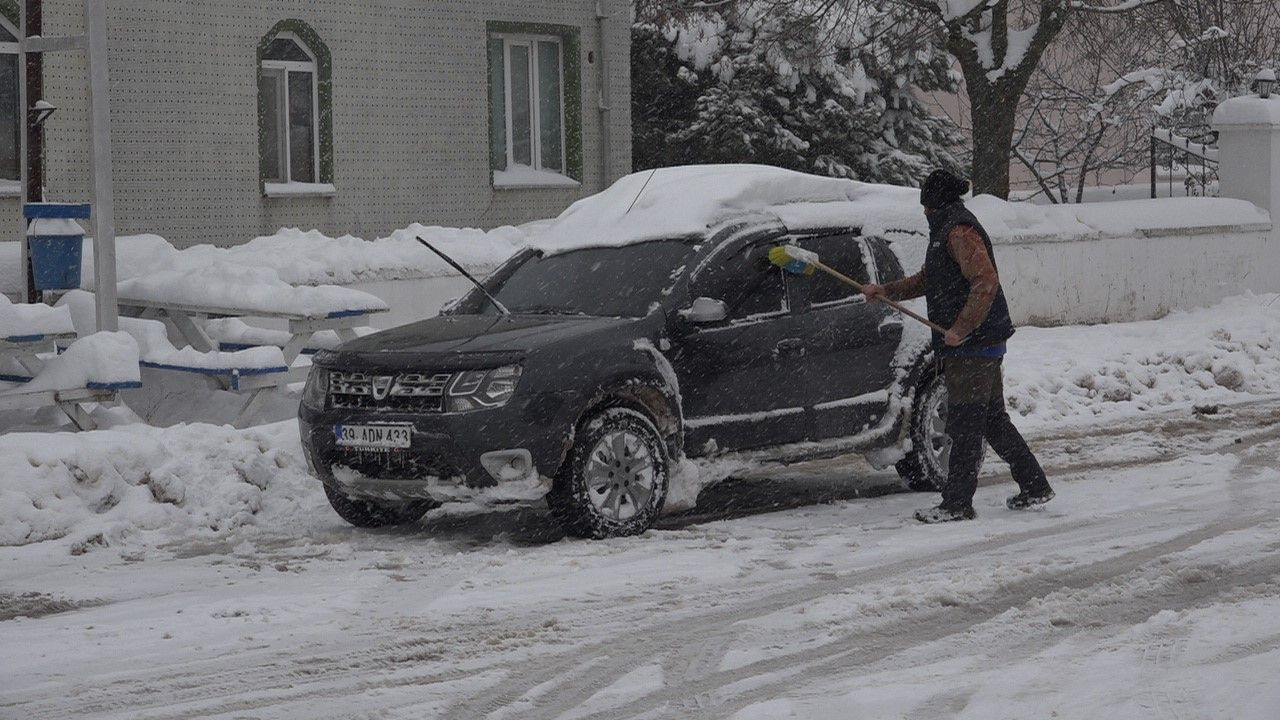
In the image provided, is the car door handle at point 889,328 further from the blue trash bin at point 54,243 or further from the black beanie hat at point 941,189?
the blue trash bin at point 54,243

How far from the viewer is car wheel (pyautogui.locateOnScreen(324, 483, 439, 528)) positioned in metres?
10.6

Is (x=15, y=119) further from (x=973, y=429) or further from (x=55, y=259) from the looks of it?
(x=973, y=429)

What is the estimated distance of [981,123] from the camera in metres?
23.9

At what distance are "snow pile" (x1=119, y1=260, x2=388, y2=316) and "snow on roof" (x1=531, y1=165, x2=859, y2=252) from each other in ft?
9.78

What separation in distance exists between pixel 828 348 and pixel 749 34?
18.6m

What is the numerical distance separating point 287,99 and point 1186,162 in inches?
483

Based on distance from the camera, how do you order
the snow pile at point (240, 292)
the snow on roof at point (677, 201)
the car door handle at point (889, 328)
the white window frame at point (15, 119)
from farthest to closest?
the white window frame at point (15, 119), the snow pile at point (240, 292), the car door handle at point (889, 328), the snow on roof at point (677, 201)

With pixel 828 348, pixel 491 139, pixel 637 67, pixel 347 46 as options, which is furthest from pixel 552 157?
pixel 828 348

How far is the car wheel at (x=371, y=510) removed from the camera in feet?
34.8

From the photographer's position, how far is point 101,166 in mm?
13656

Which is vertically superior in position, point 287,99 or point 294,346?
point 287,99

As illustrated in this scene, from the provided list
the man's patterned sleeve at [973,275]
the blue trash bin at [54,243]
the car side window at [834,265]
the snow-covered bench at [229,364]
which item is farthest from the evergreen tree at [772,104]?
Result: the man's patterned sleeve at [973,275]

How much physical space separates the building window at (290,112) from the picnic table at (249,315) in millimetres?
4447

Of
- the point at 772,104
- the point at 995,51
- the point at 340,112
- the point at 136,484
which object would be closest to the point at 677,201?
the point at 136,484
